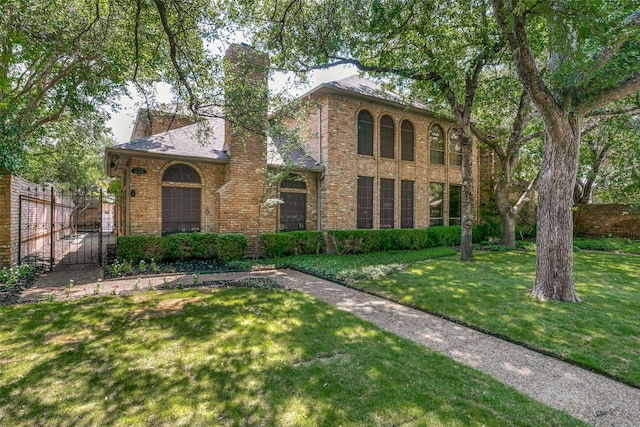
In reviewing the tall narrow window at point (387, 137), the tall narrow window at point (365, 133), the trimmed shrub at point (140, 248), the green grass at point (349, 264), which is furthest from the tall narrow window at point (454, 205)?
the trimmed shrub at point (140, 248)

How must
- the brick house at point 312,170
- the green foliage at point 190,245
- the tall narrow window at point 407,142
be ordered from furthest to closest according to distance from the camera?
the tall narrow window at point 407,142 < the brick house at point 312,170 < the green foliage at point 190,245

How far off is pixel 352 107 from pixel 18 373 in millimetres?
12834

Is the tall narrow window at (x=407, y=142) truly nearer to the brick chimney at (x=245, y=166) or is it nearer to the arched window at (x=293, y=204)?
the arched window at (x=293, y=204)

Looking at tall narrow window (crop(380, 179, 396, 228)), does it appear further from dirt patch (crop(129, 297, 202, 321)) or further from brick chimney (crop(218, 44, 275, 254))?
dirt patch (crop(129, 297, 202, 321))

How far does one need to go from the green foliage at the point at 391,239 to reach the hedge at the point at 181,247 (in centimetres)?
392

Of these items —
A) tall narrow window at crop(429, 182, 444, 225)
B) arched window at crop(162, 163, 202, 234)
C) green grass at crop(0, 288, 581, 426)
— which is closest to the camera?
green grass at crop(0, 288, 581, 426)

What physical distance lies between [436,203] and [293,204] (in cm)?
812

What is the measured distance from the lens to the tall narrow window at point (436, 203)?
1625 cm

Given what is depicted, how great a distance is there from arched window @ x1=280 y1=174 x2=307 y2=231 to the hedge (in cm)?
241

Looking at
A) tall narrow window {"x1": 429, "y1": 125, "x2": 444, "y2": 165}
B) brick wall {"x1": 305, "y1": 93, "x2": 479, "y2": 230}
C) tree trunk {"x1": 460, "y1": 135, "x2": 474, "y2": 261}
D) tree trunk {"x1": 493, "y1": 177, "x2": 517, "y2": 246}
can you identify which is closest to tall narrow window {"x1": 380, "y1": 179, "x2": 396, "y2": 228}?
brick wall {"x1": 305, "y1": 93, "x2": 479, "y2": 230}

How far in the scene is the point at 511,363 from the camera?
378 cm

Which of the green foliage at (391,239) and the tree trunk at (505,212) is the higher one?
the tree trunk at (505,212)

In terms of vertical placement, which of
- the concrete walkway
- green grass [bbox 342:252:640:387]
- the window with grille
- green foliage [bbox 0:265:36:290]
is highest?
the window with grille

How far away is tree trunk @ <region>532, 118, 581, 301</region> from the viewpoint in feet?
19.9
